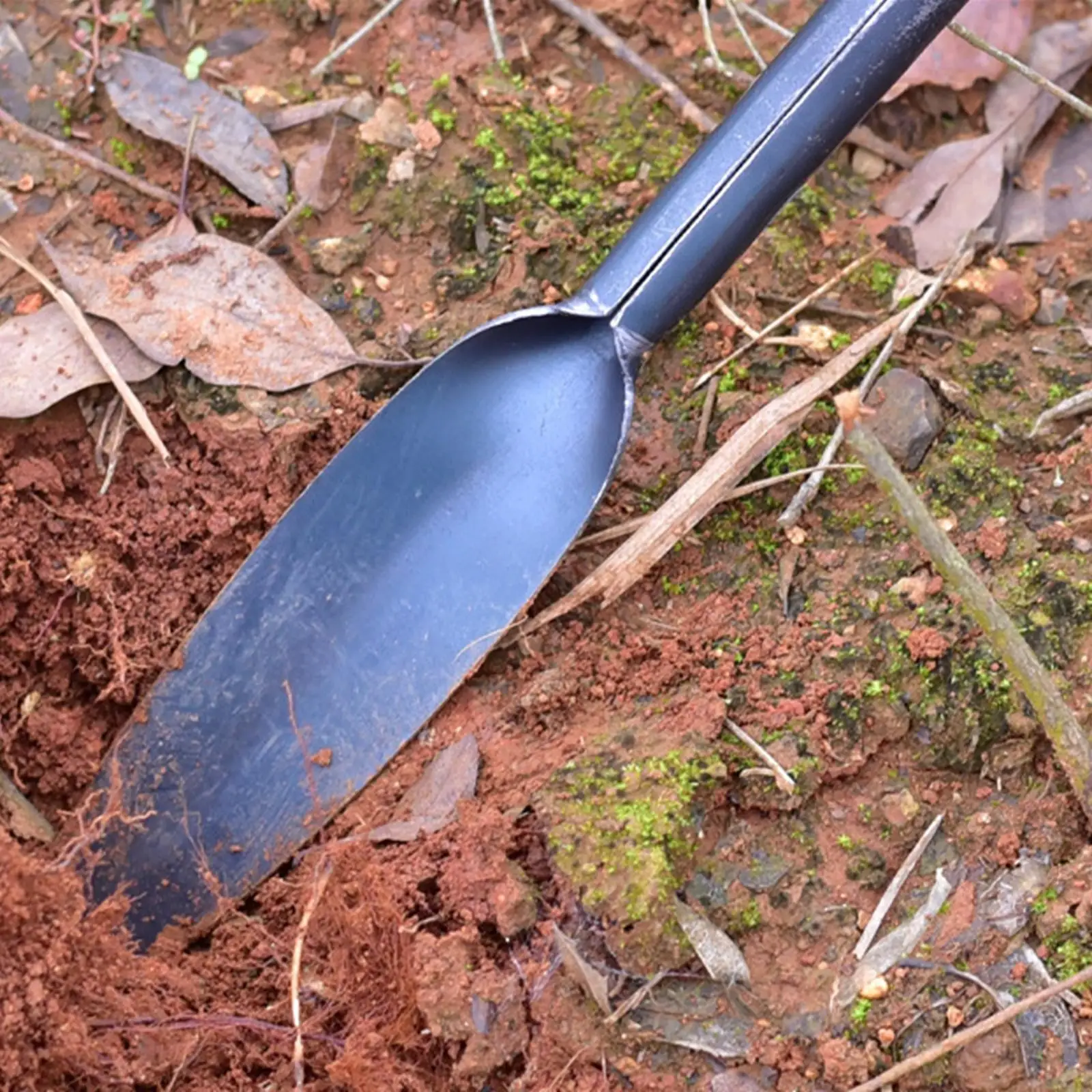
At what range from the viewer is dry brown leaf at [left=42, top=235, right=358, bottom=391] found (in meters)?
2.26

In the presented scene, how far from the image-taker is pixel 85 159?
2.38m

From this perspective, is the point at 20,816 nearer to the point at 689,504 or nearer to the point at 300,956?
the point at 300,956

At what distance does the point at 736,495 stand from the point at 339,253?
2.85 feet

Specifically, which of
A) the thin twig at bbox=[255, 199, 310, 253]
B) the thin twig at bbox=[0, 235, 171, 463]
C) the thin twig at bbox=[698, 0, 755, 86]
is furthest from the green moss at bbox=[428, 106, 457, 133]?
the thin twig at bbox=[0, 235, 171, 463]

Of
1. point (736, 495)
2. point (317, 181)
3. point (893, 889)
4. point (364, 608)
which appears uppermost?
point (317, 181)

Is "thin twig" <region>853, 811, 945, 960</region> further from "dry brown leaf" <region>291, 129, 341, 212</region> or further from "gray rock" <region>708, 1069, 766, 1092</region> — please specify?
"dry brown leaf" <region>291, 129, 341, 212</region>

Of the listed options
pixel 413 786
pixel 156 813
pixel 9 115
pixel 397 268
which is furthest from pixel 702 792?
pixel 9 115

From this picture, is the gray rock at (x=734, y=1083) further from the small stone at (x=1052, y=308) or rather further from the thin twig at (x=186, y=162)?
the thin twig at (x=186, y=162)

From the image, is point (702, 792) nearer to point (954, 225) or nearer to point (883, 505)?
point (883, 505)

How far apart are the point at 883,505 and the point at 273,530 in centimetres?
100

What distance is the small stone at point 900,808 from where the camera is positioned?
6.00 feet

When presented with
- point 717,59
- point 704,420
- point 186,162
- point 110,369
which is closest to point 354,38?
point 186,162

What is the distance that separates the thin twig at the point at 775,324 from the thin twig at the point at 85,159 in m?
1.03

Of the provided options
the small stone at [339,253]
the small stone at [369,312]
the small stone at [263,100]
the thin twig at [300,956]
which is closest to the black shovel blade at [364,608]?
the thin twig at [300,956]
